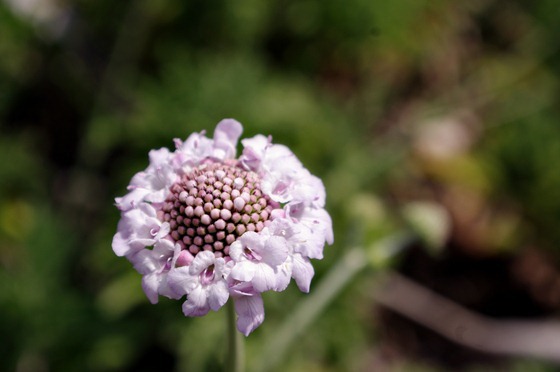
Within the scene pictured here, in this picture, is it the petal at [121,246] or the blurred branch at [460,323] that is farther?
the blurred branch at [460,323]

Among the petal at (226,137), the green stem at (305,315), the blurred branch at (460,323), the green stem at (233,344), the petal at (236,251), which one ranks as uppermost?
the petal at (226,137)

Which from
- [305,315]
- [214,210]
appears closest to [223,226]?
[214,210]

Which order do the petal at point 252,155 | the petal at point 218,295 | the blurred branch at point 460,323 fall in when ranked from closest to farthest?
the petal at point 218,295
the petal at point 252,155
the blurred branch at point 460,323

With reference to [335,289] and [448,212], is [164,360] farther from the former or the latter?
[448,212]

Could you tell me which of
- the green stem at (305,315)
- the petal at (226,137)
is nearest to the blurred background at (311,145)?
the green stem at (305,315)

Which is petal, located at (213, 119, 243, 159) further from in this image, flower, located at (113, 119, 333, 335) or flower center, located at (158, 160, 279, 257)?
flower center, located at (158, 160, 279, 257)

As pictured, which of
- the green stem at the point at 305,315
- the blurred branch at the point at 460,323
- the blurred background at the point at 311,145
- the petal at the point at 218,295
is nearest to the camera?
the petal at the point at 218,295

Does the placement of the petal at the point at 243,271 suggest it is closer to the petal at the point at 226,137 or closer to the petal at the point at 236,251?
the petal at the point at 236,251

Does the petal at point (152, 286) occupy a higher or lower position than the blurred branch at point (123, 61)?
higher
